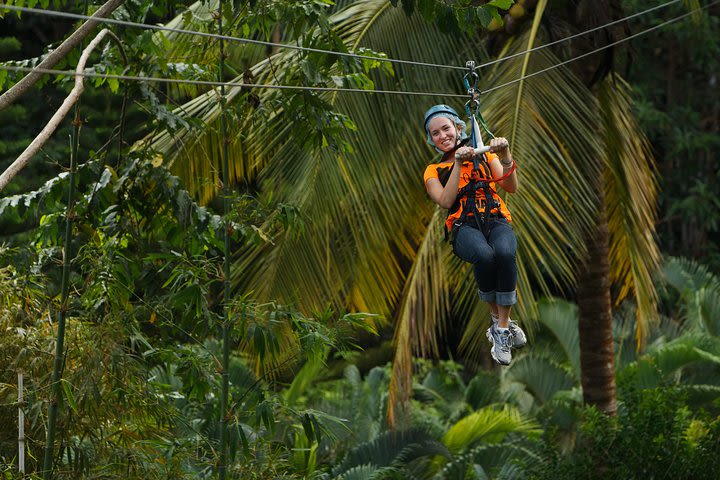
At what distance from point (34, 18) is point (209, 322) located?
11.2 metres

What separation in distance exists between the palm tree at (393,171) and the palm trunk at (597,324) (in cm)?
27

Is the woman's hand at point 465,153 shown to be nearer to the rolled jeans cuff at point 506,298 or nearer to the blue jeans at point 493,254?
the blue jeans at point 493,254

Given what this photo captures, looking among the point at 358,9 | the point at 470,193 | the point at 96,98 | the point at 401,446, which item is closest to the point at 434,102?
the point at 358,9

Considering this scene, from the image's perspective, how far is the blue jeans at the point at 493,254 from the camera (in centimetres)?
411

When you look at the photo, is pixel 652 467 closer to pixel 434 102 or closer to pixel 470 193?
pixel 434 102

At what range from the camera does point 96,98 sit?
13.3 meters

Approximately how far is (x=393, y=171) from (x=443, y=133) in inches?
121

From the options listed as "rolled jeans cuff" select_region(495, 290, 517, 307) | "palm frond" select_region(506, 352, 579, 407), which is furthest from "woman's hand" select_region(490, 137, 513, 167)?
"palm frond" select_region(506, 352, 579, 407)

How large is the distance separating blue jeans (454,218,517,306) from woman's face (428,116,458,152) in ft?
1.15

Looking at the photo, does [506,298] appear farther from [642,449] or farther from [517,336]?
[642,449]

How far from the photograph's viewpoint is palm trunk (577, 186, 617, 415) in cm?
807

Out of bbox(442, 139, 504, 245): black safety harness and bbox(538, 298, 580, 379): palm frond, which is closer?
bbox(442, 139, 504, 245): black safety harness

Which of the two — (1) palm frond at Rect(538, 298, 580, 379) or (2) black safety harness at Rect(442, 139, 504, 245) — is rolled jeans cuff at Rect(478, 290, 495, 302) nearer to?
(2) black safety harness at Rect(442, 139, 504, 245)

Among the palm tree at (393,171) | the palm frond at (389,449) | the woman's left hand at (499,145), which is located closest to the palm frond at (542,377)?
the palm frond at (389,449)
